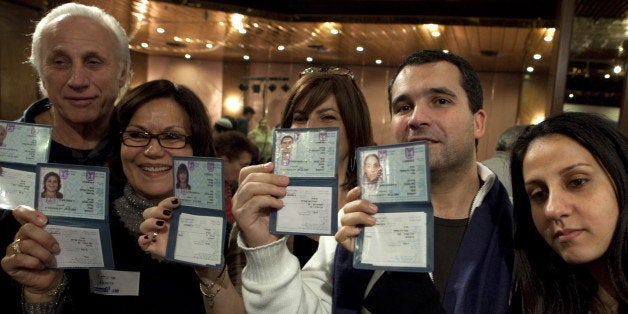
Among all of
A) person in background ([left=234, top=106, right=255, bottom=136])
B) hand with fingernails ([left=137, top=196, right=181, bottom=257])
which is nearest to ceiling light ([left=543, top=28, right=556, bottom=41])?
person in background ([left=234, top=106, right=255, bottom=136])

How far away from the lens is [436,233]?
1.58 meters

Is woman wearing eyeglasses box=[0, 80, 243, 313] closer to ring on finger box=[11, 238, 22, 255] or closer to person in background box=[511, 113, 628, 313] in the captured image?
ring on finger box=[11, 238, 22, 255]

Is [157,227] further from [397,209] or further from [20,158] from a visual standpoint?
[397,209]

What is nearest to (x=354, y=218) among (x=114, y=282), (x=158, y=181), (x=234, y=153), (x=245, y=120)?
(x=158, y=181)

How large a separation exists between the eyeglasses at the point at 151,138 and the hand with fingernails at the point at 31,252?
13.4 inches

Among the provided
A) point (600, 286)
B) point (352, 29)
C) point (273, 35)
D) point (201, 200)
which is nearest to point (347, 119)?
point (201, 200)

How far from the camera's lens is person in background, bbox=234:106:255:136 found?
8.23 metres

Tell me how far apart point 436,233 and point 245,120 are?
282 inches

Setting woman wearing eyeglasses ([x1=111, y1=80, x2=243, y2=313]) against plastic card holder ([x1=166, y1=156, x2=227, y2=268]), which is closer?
plastic card holder ([x1=166, y1=156, x2=227, y2=268])

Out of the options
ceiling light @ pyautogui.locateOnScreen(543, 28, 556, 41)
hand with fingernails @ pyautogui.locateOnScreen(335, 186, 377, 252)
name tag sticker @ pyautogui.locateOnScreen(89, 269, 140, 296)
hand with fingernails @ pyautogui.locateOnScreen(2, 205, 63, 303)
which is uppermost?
ceiling light @ pyautogui.locateOnScreen(543, 28, 556, 41)

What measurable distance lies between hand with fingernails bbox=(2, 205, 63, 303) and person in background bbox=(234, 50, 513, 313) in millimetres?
552

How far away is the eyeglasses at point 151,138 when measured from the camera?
157 centimetres

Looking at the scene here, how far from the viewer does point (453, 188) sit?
1.63m

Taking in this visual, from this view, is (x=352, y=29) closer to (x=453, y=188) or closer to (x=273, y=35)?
(x=273, y=35)
